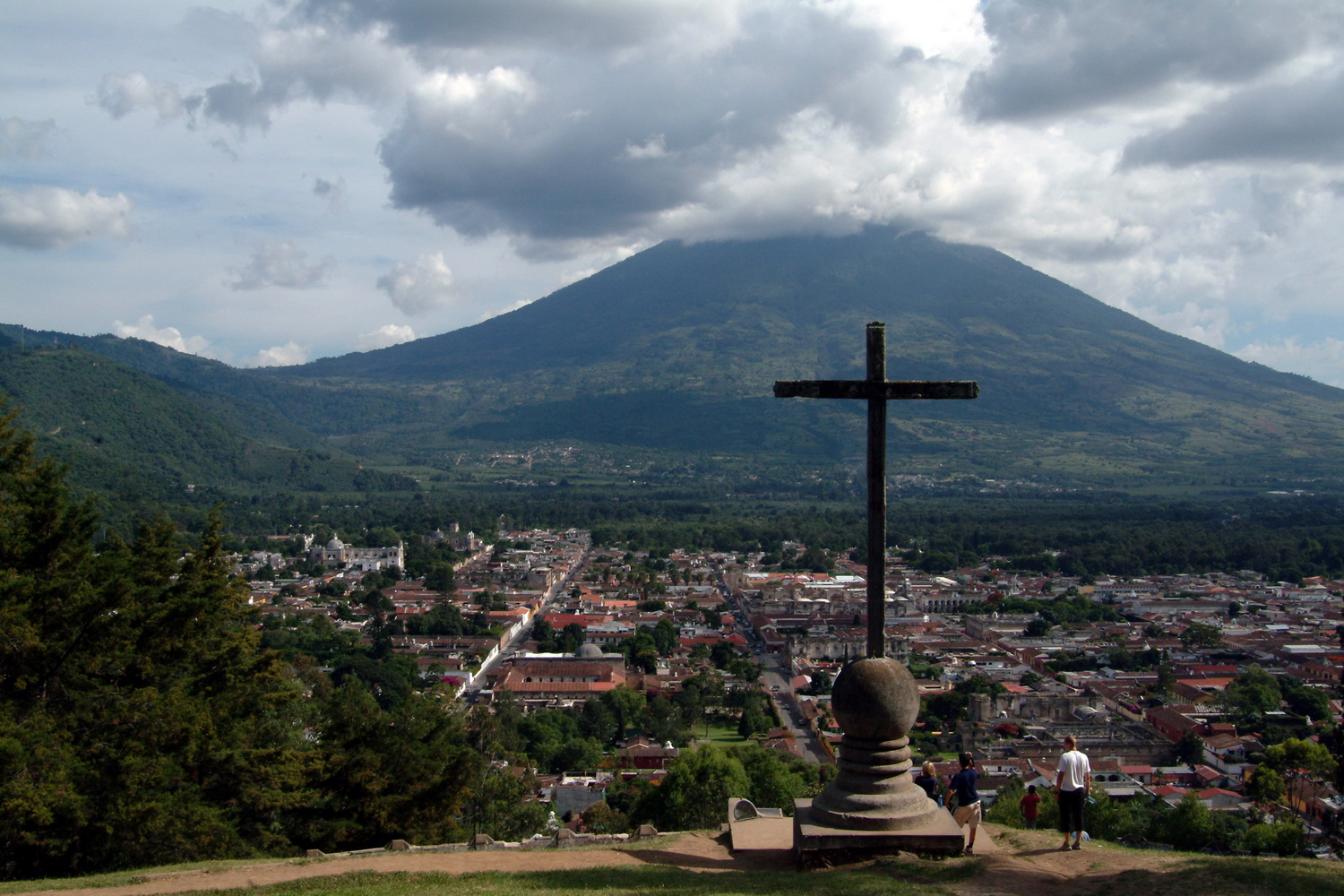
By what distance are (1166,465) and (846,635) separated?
10663 cm

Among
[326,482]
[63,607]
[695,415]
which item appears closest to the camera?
→ [63,607]

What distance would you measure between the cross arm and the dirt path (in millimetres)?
3405

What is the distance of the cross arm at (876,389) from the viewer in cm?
816

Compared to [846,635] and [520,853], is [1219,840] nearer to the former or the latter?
[520,853]

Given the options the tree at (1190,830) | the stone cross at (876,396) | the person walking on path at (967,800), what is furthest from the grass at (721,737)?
the stone cross at (876,396)

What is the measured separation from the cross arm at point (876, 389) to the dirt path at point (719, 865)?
341 centimetres

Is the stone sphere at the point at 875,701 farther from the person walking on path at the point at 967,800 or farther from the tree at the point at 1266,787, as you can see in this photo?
the tree at the point at 1266,787

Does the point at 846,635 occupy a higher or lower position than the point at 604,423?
lower

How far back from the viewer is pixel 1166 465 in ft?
449

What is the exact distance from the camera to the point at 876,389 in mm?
8281

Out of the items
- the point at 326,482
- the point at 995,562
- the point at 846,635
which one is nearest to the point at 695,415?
the point at 326,482

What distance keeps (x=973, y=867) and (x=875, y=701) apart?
1.25 m

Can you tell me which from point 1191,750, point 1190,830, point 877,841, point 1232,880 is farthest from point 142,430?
point 1232,880

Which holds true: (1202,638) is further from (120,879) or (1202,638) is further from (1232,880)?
(120,879)
